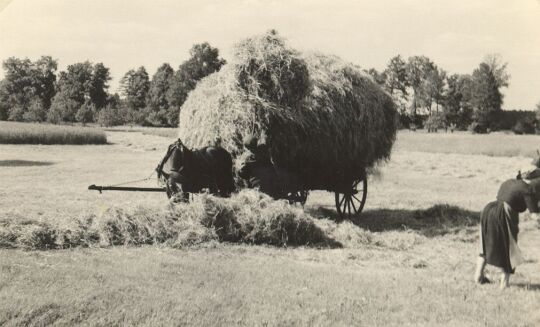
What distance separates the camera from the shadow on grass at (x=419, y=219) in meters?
10.8

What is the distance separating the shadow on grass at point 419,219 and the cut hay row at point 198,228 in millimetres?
818

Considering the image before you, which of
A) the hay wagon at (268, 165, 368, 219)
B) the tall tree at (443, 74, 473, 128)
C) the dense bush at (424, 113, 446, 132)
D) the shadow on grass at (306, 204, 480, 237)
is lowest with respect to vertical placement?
the shadow on grass at (306, 204, 480, 237)

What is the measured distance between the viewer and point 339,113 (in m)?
11.2

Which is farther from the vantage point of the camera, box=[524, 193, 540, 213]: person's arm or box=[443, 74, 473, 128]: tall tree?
box=[443, 74, 473, 128]: tall tree

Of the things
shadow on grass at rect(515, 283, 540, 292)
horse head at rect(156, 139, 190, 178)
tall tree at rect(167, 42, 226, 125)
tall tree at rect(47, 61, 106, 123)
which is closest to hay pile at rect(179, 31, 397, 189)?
horse head at rect(156, 139, 190, 178)

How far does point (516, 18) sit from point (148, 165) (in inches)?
793

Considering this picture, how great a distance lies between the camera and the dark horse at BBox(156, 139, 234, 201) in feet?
30.4

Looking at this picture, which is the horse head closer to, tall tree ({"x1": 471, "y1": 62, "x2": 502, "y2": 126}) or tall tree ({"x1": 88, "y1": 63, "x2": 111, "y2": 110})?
tall tree ({"x1": 471, "y1": 62, "x2": 502, "y2": 126})

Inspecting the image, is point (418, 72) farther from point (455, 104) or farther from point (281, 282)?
point (281, 282)

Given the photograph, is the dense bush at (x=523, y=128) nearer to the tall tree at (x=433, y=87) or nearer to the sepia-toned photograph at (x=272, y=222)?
the sepia-toned photograph at (x=272, y=222)

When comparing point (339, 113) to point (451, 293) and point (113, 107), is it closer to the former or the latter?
point (451, 293)

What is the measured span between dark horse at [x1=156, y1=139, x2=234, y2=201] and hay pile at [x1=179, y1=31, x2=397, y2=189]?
1.72 feet

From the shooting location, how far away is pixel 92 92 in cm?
Result: 5328

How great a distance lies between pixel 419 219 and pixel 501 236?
5475 mm
